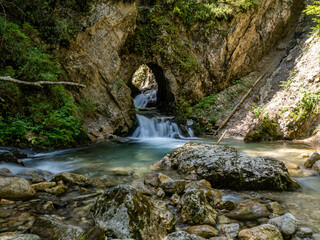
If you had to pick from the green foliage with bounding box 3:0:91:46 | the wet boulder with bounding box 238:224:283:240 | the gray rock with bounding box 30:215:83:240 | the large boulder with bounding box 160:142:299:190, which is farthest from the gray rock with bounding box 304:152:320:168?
the green foliage with bounding box 3:0:91:46

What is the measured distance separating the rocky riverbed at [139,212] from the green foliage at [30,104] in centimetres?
300

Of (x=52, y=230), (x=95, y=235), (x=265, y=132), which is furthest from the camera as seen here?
(x=265, y=132)

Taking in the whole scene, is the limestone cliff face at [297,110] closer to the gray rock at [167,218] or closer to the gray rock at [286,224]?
the gray rock at [286,224]

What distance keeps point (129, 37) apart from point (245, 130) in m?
8.48

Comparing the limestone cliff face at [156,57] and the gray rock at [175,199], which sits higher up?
the limestone cliff face at [156,57]

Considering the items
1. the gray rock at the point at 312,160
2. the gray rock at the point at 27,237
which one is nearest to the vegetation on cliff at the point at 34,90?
the gray rock at the point at 27,237

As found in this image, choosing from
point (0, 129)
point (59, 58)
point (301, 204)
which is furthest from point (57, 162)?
point (301, 204)

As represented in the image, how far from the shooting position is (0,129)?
239 inches

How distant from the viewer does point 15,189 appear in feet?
Result: 9.96

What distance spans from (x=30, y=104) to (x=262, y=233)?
25.2 ft

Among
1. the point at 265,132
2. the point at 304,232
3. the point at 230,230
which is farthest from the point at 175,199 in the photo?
the point at 265,132

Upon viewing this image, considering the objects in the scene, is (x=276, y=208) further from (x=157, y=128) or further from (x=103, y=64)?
(x=103, y=64)

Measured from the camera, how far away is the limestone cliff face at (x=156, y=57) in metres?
9.64

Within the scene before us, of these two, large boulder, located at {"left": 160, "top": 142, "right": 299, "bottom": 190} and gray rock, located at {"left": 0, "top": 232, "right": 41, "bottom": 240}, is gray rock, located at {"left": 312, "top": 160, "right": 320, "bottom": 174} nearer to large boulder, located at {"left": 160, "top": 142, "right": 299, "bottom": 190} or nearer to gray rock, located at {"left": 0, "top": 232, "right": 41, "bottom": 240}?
large boulder, located at {"left": 160, "top": 142, "right": 299, "bottom": 190}
